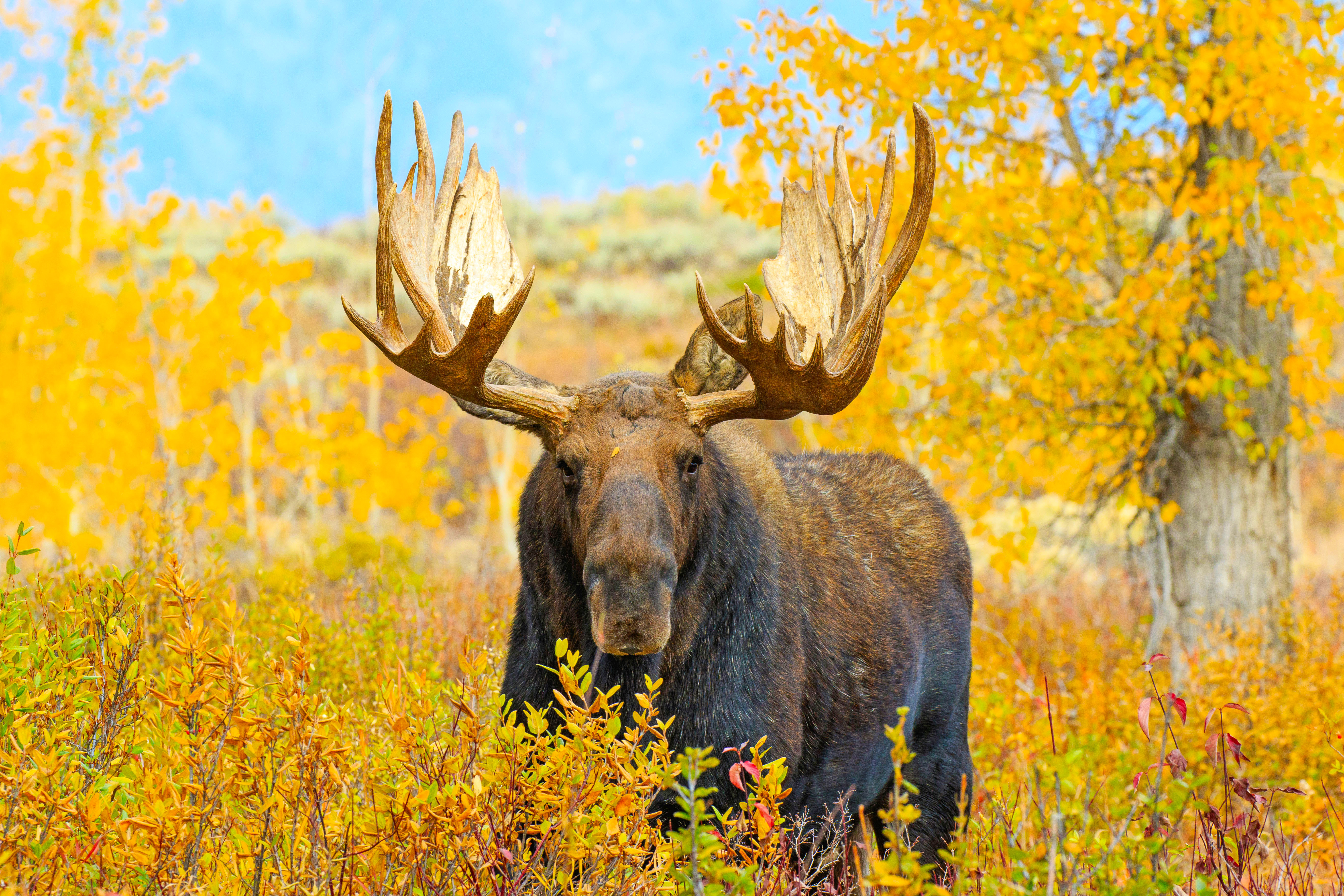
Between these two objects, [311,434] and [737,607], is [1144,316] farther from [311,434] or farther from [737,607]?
[311,434]

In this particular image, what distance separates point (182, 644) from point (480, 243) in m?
2.52

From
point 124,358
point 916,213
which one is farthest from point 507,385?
point 124,358

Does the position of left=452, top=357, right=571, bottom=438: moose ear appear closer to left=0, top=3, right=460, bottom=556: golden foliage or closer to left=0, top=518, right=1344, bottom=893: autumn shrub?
left=0, top=518, right=1344, bottom=893: autumn shrub

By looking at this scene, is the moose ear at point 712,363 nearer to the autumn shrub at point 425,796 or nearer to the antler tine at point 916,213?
the antler tine at point 916,213

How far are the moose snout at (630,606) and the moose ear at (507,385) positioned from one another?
2.91ft

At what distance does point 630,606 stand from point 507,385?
1.13 meters

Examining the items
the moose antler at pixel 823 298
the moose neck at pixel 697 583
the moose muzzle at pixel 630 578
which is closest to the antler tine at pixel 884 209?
the moose antler at pixel 823 298

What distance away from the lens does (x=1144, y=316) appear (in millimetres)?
6117

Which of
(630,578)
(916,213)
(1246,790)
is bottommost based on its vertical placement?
(1246,790)

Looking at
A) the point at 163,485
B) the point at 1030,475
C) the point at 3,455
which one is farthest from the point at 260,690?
the point at 3,455

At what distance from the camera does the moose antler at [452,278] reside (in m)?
3.60

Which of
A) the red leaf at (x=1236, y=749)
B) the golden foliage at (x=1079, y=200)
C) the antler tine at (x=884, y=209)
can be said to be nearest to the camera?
the red leaf at (x=1236, y=749)

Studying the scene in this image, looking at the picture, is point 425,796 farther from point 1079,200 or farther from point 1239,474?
point 1239,474

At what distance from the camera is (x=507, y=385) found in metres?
3.79
